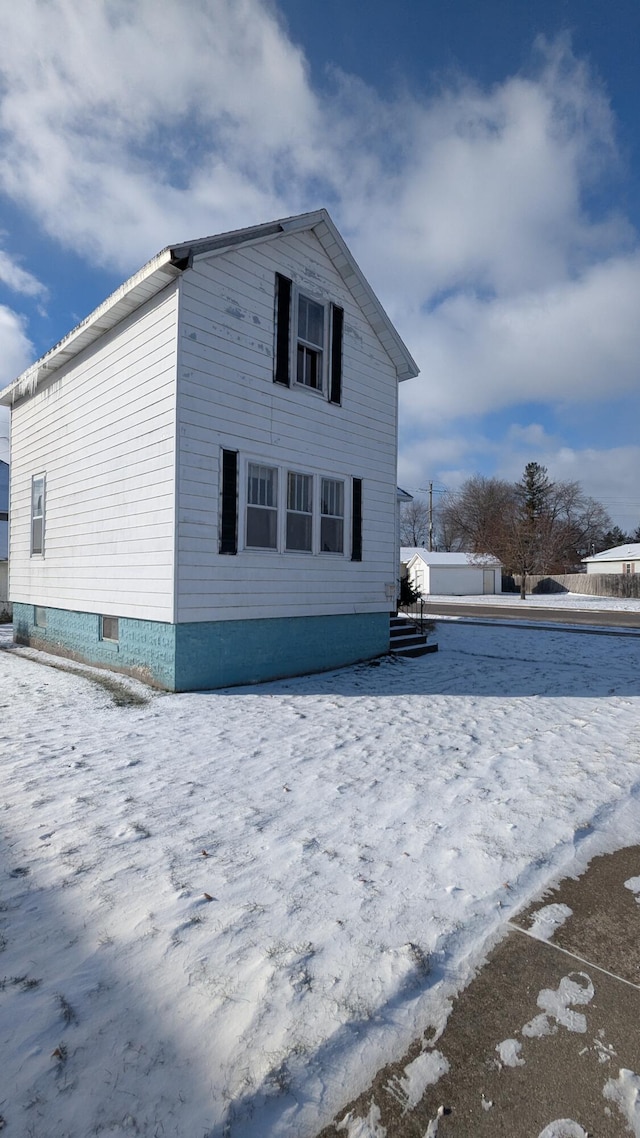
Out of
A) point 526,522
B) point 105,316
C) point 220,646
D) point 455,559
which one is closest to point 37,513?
point 105,316

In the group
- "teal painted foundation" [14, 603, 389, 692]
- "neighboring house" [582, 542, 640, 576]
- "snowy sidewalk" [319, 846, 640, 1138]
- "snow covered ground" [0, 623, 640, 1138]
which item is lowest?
"snowy sidewalk" [319, 846, 640, 1138]

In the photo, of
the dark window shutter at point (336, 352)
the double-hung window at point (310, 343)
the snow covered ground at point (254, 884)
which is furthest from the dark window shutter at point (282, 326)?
the snow covered ground at point (254, 884)

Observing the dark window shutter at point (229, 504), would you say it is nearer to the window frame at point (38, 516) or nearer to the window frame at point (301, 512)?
the window frame at point (301, 512)

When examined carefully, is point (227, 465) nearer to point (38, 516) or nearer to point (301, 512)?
point (301, 512)

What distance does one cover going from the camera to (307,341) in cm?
860

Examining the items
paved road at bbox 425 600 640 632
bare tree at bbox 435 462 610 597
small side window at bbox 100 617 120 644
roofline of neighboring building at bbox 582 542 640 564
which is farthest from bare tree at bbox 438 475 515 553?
small side window at bbox 100 617 120 644

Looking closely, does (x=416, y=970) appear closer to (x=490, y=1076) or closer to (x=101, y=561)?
(x=490, y=1076)

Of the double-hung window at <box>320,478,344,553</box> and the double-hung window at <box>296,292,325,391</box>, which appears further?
the double-hung window at <box>320,478,344,553</box>

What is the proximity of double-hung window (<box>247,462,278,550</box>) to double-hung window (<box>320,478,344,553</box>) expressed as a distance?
96 cm

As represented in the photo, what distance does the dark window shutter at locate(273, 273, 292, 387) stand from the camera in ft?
26.6

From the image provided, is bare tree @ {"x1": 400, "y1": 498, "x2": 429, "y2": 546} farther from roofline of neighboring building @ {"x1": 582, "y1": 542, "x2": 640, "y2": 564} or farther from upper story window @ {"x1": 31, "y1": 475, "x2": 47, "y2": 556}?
upper story window @ {"x1": 31, "y1": 475, "x2": 47, "y2": 556}

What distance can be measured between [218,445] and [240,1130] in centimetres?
657

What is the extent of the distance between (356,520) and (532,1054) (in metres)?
7.66

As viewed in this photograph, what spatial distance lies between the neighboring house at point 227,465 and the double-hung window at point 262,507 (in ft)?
0.08
